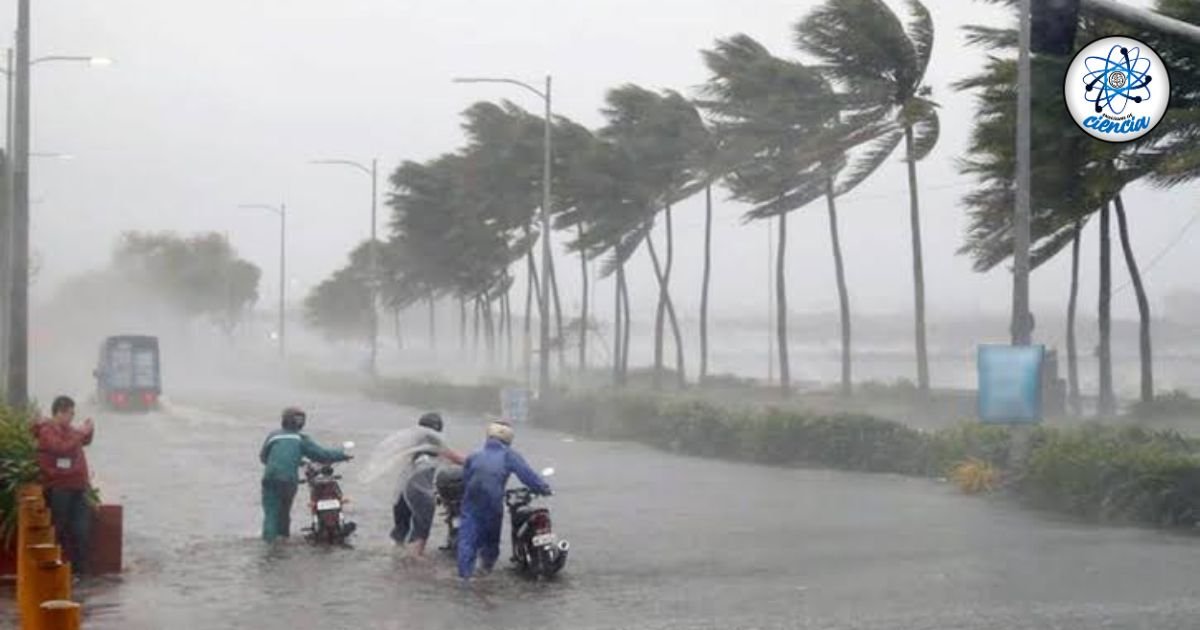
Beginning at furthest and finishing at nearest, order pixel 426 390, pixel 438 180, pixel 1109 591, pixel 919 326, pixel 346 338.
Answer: pixel 346 338
pixel 438 180
pixel 426 390
pixel 919 326
pixel 1109 591

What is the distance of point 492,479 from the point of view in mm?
16484

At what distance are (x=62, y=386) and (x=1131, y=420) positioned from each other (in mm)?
43504

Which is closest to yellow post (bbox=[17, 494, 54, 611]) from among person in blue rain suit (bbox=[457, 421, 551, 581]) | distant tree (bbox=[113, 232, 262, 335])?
person in blue rain suit (bbox=[457, 421, 551, 581])

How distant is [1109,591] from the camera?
15477 millimetres

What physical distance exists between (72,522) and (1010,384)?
513 inches

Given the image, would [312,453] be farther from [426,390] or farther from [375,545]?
[426,390]

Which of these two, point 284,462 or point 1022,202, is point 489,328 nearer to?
point 1022,202

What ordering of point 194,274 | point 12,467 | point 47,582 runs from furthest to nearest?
point 194,274 → point 12,467 → point 47,582

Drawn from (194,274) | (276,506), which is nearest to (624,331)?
(276,506)

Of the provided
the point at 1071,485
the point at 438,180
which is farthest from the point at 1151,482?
the point at 438,180

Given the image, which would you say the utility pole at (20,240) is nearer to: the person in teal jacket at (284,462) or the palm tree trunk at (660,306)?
the person in teal jacket at (284,462)

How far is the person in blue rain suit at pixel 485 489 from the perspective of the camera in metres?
16.4

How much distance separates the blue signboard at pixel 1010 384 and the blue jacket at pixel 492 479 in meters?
9.83

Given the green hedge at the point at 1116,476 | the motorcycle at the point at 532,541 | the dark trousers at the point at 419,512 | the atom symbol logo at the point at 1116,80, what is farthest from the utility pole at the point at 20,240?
the atom symbol logo at the point at 1116,80
